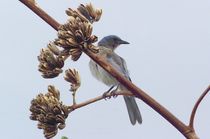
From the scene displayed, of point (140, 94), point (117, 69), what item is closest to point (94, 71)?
point (117, 69)

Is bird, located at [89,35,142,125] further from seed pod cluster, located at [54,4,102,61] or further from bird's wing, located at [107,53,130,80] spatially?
seed pod cluster, located at [54,4,102,61]

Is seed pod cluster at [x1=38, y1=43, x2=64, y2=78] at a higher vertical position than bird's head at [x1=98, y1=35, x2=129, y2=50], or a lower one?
lower

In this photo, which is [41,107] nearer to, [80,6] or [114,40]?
[80,6]

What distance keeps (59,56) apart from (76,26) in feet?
0.56

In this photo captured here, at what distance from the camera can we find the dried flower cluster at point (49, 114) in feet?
5.18

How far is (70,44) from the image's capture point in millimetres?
1519

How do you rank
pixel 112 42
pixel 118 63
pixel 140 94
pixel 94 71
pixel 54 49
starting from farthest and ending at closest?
pixel 112 42 < pixel 118 63 < pixel 94 71 < pixel 54 49 < pixel 140 94

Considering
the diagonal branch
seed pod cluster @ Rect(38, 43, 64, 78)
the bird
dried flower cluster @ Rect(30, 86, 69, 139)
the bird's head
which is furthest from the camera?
the bird's head

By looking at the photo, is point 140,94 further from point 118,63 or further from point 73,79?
point 118,63

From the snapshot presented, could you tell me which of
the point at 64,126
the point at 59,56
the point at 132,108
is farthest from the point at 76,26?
the point at 132,108

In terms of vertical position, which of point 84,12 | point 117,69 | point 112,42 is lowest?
point 84,12

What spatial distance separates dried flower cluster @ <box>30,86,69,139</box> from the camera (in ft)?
5.18

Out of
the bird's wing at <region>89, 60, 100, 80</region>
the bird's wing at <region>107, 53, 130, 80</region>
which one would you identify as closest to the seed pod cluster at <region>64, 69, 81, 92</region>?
A: the bird's wing at <region>107, 53, 130, 80</region>

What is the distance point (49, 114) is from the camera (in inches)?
62.5
